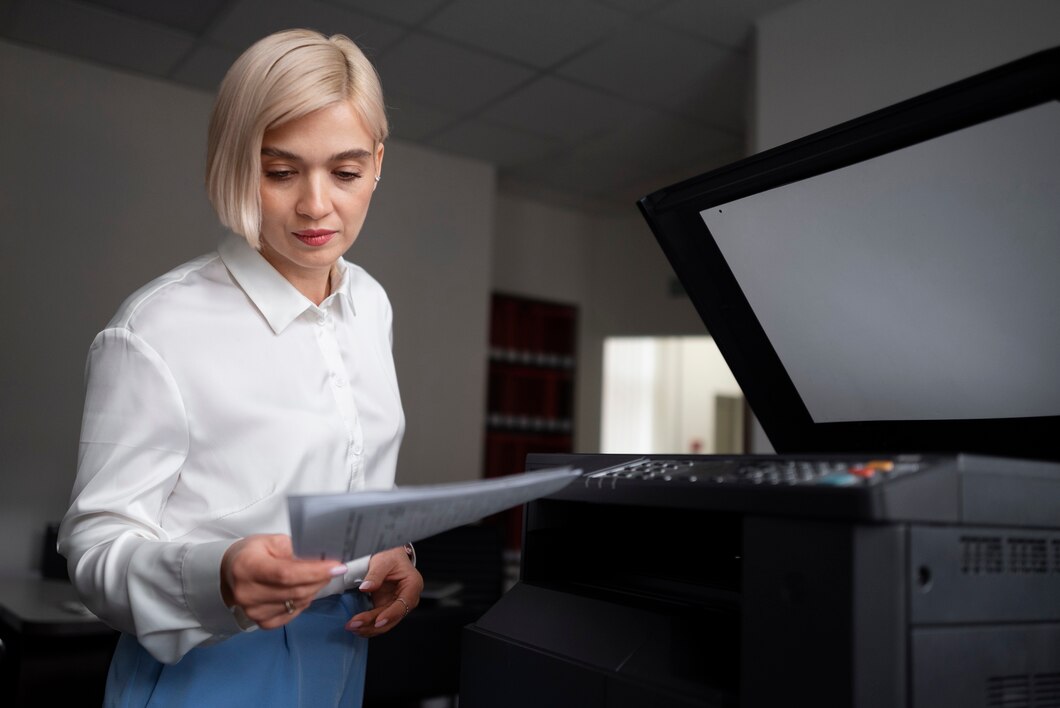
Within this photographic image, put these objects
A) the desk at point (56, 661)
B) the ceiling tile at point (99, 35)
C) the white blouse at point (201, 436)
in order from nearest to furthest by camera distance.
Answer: the white blouse at point (201, 436) < the desk at point (56, 661) < the ceiling tile at point (99, 35)

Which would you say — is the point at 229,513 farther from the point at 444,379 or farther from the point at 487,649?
the point at 444,379

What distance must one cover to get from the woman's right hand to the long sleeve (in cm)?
3

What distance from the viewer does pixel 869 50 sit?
305 centimetres

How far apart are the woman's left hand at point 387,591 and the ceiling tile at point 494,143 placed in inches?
152

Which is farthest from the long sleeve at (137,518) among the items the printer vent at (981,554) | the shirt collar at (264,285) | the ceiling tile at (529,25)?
the ceiling tile at (529,25)

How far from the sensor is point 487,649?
35.4 inches

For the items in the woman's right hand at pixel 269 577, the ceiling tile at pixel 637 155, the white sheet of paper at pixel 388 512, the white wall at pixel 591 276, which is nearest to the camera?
the white sheet of paper at pixel 388 512

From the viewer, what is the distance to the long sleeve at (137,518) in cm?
79

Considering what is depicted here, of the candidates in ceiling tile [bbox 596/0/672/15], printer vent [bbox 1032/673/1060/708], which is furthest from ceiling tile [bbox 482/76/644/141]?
printer vent [bbox 1032/673/1060/708]

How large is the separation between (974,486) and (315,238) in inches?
27.7

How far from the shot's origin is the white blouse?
0.81 m

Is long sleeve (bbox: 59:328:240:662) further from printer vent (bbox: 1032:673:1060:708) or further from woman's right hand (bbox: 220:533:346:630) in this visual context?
printer vent (bbox: 1032:673:1060:708)

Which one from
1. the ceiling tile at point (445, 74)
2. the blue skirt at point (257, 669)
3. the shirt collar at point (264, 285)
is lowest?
the blue skirt at point (257, 669)

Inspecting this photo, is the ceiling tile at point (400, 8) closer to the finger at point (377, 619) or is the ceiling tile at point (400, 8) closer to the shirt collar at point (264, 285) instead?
the shirt collar at point (264, 285)
